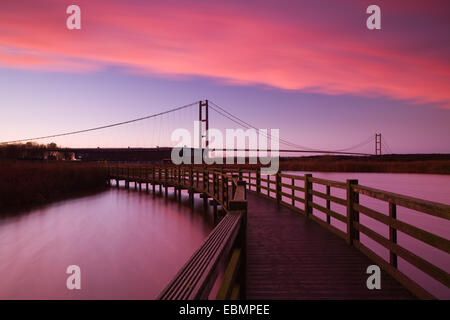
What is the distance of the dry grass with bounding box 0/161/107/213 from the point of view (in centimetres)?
1841

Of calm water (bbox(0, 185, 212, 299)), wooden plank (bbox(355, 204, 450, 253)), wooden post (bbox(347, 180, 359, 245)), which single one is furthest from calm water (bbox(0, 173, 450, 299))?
wooden plank (bbox(355, 204, 450, 253))

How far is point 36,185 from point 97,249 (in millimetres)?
11179

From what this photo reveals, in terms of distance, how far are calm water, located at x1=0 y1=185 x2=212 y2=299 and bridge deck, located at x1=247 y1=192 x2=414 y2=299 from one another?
2341mm

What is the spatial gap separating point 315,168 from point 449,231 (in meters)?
66.6

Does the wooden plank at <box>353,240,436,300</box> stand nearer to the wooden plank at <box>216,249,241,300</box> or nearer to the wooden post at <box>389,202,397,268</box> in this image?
the wooden post at <box>389,202,397,268</box>

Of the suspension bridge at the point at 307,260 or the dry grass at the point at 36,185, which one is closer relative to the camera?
the suspension bridge at the point at 307,260

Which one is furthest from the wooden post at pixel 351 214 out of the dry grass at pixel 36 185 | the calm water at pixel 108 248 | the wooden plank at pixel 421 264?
the dry grass at pixel 36 185

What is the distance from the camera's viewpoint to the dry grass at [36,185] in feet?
60.4

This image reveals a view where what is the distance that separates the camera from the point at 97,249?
12.6m

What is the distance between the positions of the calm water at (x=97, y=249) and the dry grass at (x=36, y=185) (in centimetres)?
151

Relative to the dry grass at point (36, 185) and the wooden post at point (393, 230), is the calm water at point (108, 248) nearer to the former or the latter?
the dry grass at point (36, 185)

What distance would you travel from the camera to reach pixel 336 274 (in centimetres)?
466
